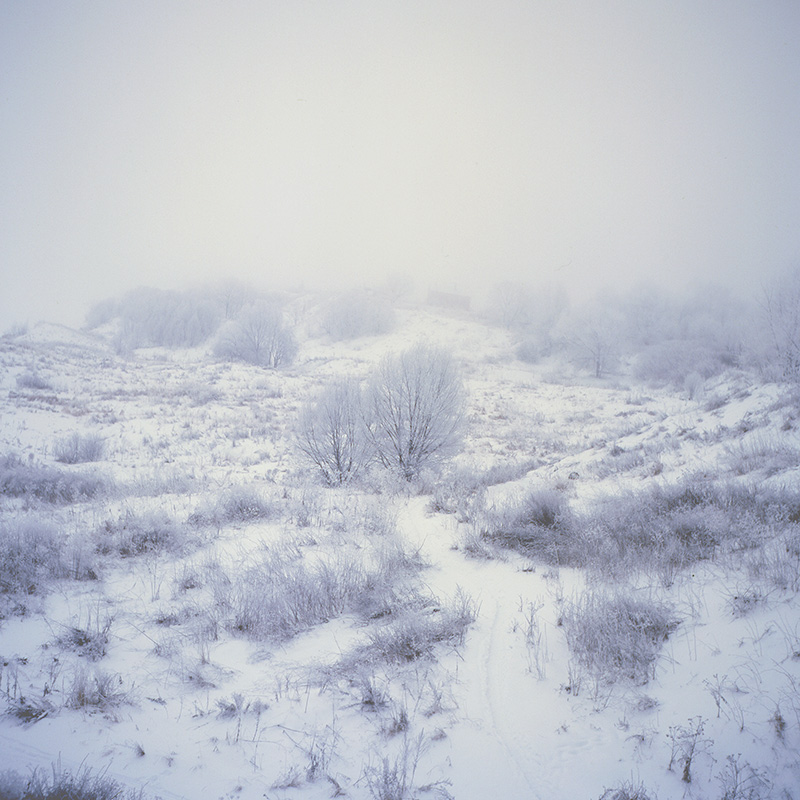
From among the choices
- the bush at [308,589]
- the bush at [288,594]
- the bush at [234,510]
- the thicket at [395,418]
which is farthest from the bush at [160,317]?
the bush at [288,594]

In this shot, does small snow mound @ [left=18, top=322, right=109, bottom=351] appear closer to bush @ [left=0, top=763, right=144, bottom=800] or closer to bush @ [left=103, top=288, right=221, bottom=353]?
bush @ [left=103, top=288, right=221, bottom=353]

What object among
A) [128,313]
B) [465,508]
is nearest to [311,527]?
[465,508]

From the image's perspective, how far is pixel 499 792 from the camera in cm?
197

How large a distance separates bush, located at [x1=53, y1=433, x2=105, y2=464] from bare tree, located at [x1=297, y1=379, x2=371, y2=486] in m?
6.66

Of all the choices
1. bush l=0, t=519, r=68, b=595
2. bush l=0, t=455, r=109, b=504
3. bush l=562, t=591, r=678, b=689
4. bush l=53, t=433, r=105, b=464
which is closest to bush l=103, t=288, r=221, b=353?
bush l=53, t=433, r=105, b=464

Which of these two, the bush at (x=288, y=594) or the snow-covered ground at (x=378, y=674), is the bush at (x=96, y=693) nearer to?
the snow-covered ground at (x=378, y=674)

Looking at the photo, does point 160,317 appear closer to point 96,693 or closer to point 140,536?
point 140,536

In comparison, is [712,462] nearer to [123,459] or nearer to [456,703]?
[456,703]

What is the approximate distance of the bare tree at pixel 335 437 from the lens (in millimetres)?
10281

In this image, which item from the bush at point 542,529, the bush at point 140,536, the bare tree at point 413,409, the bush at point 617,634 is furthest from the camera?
the bare tree at point 413,409

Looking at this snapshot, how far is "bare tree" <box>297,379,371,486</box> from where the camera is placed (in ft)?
33.7

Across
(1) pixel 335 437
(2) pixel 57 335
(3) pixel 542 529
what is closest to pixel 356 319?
(2) pixel 57 335

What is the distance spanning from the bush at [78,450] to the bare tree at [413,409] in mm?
8448

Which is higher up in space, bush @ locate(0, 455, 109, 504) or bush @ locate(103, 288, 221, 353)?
bush @ locate(103, 288, 221, 353)
